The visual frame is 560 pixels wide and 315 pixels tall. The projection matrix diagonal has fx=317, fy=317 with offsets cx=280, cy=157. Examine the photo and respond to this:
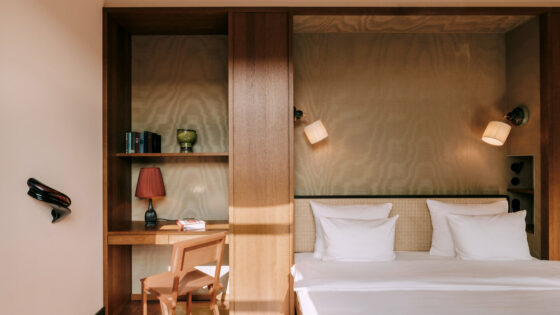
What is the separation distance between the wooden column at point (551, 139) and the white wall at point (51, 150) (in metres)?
3.50

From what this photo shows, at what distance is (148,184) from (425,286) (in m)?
2.21

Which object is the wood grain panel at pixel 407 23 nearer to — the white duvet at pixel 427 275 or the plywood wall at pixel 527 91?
the plywood wall at pixel 527 91

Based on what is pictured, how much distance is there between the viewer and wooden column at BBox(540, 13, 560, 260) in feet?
8.13

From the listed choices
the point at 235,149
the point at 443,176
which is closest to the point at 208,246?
the point at 235,149

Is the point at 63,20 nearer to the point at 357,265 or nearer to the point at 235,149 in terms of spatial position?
the point at 235,149

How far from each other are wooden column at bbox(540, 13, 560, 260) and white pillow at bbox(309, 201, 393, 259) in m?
1.19

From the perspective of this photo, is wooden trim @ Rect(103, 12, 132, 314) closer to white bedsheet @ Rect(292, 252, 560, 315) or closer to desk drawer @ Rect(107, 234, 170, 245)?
desk drawer @ Rect(107, 234, 170, 245)

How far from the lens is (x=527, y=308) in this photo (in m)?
1.63

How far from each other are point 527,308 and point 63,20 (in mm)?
3168

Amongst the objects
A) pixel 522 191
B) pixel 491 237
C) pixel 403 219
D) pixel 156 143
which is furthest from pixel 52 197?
pixel 522 191

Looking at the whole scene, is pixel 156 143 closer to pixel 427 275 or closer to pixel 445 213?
pixel 427 275

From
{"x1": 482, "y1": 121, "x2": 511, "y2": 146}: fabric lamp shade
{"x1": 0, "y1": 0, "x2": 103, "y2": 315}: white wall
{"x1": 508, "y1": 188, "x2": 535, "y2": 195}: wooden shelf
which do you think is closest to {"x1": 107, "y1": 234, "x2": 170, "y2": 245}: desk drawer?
{"x1": 0, "y1": 0, "x2": 103, "y2": 315}: white wall

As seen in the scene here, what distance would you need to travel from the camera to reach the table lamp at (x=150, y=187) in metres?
2.69

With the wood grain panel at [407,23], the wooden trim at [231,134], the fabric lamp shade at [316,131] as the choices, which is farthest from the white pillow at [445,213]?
the wooden trim at [231,134]
